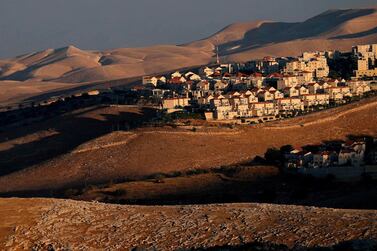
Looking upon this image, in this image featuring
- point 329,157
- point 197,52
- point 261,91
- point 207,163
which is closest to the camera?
point 329,157

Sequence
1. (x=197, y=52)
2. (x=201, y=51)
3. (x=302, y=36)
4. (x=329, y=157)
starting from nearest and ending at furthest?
(x=329, y=157)
(x=197, y=52)
(x=201, y=51)
(x=302, y=36)

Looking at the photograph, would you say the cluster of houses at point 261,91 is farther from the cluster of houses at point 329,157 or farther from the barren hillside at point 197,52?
the barren hillside at point 197,52

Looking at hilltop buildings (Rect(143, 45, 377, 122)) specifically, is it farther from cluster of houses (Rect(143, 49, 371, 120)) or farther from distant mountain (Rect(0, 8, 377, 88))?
distant mountain (Rect(0, 8, 377, 88))

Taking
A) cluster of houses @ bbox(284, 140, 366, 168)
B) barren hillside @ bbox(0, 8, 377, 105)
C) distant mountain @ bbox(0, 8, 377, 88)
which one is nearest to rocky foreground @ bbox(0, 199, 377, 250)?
cluster of houses @ bbox(284, 140, 366, 168)

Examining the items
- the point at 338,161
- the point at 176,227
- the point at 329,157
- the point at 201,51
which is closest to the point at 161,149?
the point at 329,157

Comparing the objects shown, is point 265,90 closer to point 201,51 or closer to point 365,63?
point 365,63

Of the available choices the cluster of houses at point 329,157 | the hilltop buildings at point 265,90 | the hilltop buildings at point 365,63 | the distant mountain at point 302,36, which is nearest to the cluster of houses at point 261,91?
the hilltop buildings at point 265,90

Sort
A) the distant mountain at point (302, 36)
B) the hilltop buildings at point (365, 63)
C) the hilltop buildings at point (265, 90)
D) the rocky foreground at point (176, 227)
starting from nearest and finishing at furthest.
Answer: the rocky foreground at point (176, 227) < the hilltop buildings at point (265, 90) < the hilltop buildings at point (365, 63) < the distant mountain at point (302, 36)
